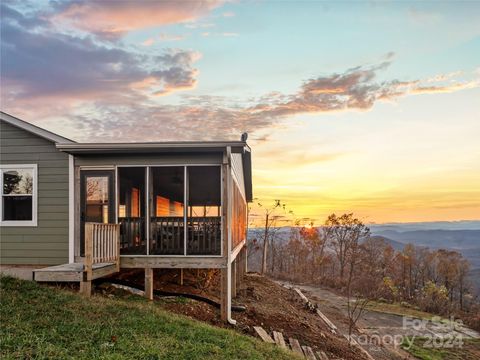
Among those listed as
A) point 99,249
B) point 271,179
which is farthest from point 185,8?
point 271,179

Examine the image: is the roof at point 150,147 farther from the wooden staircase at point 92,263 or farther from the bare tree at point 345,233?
the bare tree at point 345,233

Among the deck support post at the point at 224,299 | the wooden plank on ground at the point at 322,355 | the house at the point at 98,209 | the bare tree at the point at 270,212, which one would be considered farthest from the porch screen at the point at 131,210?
the bare tree at the point at 270,212

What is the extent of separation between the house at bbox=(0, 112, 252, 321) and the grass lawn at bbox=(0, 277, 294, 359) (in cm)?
137

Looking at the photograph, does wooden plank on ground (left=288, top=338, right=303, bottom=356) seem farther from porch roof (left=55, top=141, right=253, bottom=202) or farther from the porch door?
the porch door

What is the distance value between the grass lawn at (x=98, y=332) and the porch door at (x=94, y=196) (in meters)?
2.16

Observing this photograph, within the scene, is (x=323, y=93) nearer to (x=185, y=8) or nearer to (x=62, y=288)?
(x=185, y=8)

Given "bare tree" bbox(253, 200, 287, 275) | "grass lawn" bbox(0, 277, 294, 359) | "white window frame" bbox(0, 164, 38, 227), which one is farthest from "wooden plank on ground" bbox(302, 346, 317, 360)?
"bare tree" bbox(253, 200, 287, 275)

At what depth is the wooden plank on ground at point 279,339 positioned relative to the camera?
8632 mm

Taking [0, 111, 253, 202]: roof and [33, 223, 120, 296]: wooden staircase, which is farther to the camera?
[0, 111, 253, 202]: roof

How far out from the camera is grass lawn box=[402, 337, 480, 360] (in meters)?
12.2

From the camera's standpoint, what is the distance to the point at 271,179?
2839cm

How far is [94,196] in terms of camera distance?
10414 millimetres

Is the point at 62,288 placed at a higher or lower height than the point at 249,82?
lower

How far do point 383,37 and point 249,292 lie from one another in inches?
397
